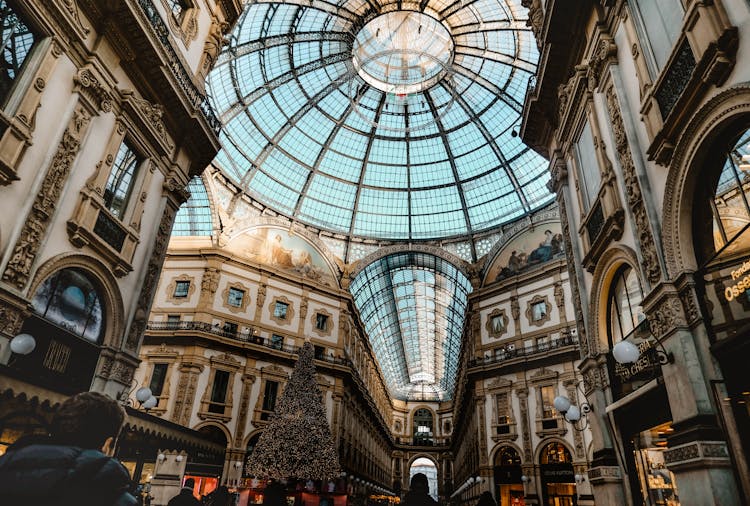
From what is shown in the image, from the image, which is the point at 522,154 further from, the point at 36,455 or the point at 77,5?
the point at 36,455

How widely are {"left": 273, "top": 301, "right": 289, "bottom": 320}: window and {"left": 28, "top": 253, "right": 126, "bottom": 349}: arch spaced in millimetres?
22485

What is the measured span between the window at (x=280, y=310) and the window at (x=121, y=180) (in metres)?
22.3

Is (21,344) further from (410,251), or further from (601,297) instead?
(410,251)

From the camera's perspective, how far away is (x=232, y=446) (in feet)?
95.1

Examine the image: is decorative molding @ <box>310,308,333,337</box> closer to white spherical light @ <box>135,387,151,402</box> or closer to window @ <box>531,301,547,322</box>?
window @ <box>531,301,547,322</box>

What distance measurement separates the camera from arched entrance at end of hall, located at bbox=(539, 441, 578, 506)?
87.9ft

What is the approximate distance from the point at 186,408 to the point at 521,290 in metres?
24.7

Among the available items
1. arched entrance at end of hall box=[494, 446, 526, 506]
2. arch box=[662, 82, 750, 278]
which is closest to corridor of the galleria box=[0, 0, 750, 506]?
arch box=[662, 82, 750, 278]

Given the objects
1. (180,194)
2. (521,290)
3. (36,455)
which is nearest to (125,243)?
(180,194)

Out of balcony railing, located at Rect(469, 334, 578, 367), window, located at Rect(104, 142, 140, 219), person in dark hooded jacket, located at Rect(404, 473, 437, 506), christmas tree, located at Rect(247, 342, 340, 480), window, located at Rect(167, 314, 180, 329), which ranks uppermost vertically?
window, located at Rect(167, 314, 180, 329)

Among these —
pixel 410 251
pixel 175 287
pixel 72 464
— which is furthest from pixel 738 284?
pixel 410 251

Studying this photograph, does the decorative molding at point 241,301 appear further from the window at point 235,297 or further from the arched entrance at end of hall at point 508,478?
the arched entrance at end of hall at point 508,478

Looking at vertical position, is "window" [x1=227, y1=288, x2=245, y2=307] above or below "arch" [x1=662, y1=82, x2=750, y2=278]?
above

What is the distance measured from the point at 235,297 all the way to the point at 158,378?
7.46 meters
